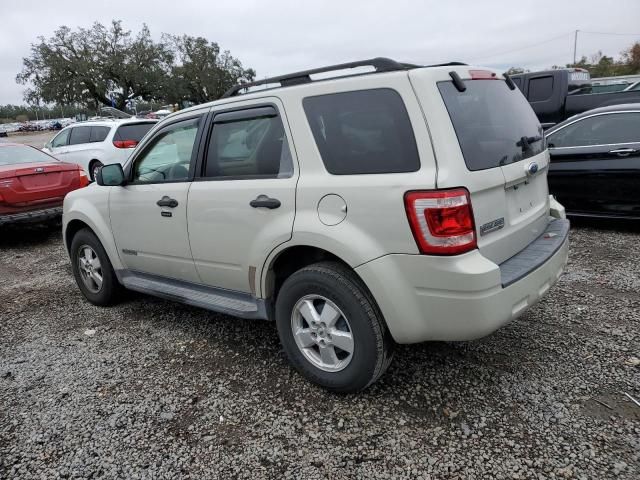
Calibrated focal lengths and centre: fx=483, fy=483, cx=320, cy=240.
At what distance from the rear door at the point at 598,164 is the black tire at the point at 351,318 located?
14.4ft

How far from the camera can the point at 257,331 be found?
12.7 feet

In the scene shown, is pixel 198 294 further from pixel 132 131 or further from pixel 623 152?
pixel 132 131

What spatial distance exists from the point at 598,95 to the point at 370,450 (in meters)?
9.81

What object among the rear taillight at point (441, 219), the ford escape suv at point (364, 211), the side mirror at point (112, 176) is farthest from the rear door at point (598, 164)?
the side mirror at point (112, 176)

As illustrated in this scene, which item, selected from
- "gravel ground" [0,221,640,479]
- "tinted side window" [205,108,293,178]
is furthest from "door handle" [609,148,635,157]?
"tinted side window" [205,108,293,178]

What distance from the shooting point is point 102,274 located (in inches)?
174

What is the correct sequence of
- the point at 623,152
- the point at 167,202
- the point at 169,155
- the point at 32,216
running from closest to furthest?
the point at 167,202 → the point at 169,155 → the point at 623,152 → the point at 32,216

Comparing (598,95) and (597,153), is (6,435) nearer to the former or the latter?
(597,153)

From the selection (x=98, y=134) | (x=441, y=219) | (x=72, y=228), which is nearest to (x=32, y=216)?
(x=72, y=228)

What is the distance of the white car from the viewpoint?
35.6ft

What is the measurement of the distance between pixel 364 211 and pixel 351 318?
60 cm

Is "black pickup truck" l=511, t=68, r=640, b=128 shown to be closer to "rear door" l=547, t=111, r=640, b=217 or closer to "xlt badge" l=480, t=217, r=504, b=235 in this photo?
"rear door" l=547, t=111, r=640, b=217

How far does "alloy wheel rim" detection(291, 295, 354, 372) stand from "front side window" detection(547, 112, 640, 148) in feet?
15.5

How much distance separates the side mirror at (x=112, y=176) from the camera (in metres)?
3.90
